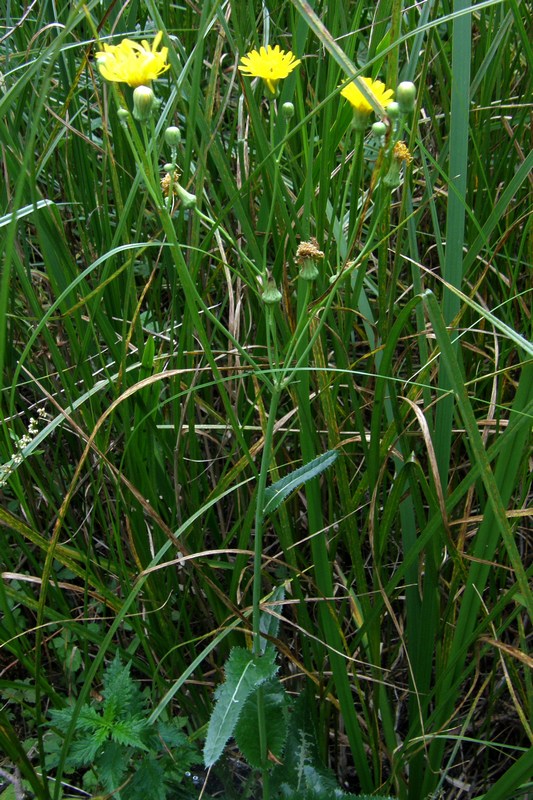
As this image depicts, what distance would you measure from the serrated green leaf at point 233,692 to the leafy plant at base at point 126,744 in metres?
0.18

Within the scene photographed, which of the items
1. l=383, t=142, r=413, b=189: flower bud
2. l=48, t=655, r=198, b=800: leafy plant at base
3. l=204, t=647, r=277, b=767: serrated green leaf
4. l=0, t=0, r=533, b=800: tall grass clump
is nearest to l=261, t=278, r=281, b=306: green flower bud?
l=0, t=0, r=533, b=800: tall grass clump

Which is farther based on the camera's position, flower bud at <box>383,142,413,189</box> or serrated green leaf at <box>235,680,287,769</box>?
serrated green leaf at <box>235,680,287,769</box>

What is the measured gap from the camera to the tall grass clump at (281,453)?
2.69ft

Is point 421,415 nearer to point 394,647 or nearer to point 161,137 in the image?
point 394,647

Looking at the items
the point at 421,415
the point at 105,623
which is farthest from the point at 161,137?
the point at 105,623

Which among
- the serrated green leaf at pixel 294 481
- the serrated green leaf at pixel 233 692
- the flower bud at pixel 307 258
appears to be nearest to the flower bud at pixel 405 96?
the flower bud at pixel 307 258

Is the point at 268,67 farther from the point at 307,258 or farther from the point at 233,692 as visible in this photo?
the point at 233,692

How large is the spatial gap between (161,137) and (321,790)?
98cm

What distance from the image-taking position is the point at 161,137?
1216 mm

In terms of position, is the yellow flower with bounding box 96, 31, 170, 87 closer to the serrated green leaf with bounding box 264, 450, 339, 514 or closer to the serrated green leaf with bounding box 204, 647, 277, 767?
the serrated green leaf with bounding box 264, 450, 339, 514

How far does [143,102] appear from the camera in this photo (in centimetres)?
73

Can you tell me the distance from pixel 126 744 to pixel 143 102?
758mm

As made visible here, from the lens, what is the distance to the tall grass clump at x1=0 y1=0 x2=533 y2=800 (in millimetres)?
819

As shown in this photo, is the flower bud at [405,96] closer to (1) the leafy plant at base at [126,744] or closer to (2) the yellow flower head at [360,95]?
(2) the yellow flower head at [360,95]
